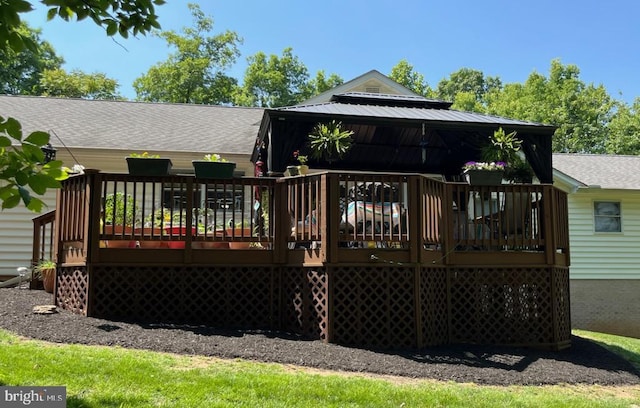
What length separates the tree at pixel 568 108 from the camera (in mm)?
32000

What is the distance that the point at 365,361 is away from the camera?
5691mm

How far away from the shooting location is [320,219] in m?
6.59

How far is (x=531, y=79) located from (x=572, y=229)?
2445 centimetres

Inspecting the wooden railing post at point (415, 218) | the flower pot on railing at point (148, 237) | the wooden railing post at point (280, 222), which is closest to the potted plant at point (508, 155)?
the wooden railing post at point (415, 218)

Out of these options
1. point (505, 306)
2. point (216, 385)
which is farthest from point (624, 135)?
point (216, 385)

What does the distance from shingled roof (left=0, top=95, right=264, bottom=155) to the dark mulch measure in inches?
249

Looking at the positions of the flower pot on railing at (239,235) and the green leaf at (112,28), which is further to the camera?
the flower pot on railing at (239,235)

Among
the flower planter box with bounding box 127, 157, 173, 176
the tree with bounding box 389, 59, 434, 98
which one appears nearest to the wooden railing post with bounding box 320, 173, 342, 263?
the flower planter box with bounding box 127, 157, 173, 176

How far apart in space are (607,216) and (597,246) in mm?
876

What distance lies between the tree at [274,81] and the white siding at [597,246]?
2431 centimetres

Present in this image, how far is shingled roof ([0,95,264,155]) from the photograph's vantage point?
1255 cm

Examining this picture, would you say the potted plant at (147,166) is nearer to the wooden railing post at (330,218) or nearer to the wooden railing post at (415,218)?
the wooden railing post at (330,218)

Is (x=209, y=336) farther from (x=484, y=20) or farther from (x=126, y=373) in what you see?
(x=484, y=20)

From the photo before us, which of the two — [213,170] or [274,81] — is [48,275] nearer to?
[213,170]
